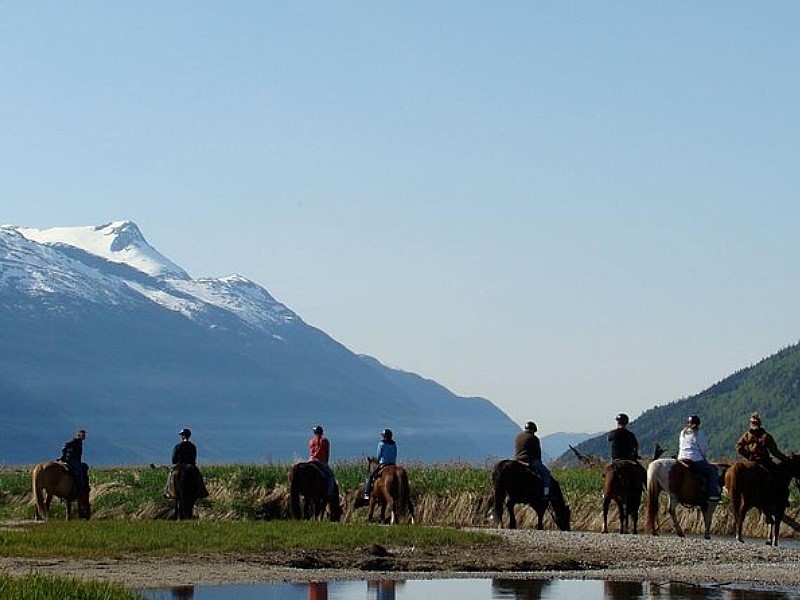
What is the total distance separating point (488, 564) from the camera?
32.0 meters

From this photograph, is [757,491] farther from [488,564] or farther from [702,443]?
[488,564]

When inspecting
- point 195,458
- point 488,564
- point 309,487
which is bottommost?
point 488,564

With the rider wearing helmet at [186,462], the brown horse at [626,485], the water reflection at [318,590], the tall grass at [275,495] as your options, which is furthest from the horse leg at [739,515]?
the water reflection at [318,590]

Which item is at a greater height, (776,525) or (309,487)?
(309,487)

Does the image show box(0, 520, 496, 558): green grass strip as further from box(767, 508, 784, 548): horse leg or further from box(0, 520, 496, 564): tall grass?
box(767, 508, 784, 548): horse leg

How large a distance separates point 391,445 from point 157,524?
30.8ft

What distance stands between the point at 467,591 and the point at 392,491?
54.7 ft

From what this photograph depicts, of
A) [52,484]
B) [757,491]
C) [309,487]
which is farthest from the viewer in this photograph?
[52,484]

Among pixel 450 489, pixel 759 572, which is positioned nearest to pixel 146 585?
pixel 759 572

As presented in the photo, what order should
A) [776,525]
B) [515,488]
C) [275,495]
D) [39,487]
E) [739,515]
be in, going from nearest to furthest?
[776,525] < [739,515] < [515,488] < [39,487] < [275,495]

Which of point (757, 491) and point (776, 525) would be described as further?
point (757, 491)

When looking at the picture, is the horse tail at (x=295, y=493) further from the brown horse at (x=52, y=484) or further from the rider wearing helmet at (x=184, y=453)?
the brown horse at (x=52, y=484)

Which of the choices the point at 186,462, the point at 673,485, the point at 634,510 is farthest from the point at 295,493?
the point at 673,485

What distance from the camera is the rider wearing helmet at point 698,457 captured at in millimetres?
40500
